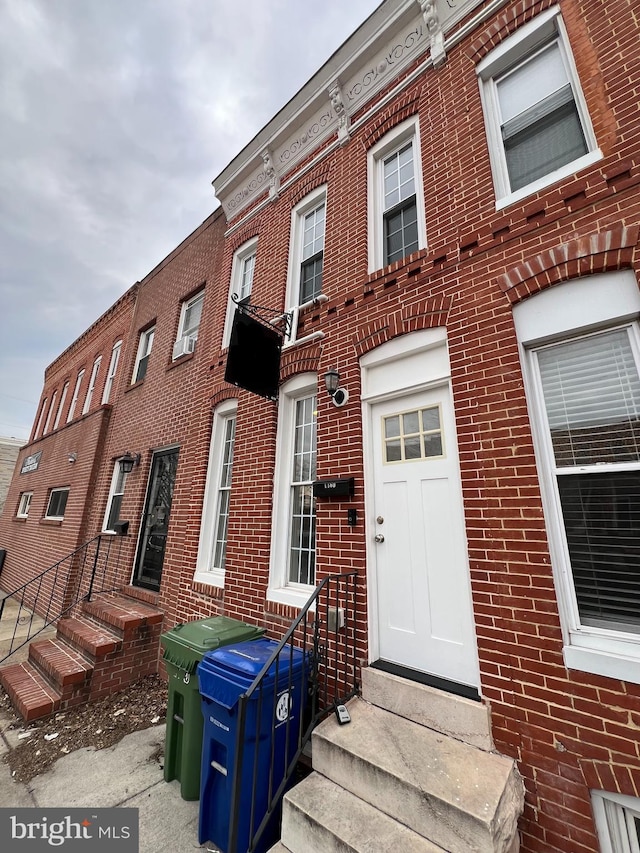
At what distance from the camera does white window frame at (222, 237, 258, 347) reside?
617cm

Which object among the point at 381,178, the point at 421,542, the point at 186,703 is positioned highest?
the point at 381,178

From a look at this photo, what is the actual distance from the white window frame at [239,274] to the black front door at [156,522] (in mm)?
2615

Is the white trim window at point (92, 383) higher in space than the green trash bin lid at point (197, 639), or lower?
higher

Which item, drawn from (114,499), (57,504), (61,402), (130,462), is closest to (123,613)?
(130,462)

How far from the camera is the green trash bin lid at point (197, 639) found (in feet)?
10.3

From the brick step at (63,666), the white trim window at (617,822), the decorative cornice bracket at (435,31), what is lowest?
the brick step at (63,666)

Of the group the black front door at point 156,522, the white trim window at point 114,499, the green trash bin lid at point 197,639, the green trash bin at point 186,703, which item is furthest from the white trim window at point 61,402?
the green trash bin at point 186,703

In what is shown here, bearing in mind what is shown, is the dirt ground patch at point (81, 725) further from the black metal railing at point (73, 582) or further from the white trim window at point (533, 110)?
the white trim window at point (533, 110)

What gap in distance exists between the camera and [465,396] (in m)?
3.04

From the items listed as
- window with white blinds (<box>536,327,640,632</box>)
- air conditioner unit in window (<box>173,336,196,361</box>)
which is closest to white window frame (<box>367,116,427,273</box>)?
window with white blinds (<box>536,327,640,632</box>)

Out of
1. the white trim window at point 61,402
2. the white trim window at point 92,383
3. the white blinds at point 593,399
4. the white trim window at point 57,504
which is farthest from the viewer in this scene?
the white trim window at point 61,402

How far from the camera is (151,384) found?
7.71 meters
